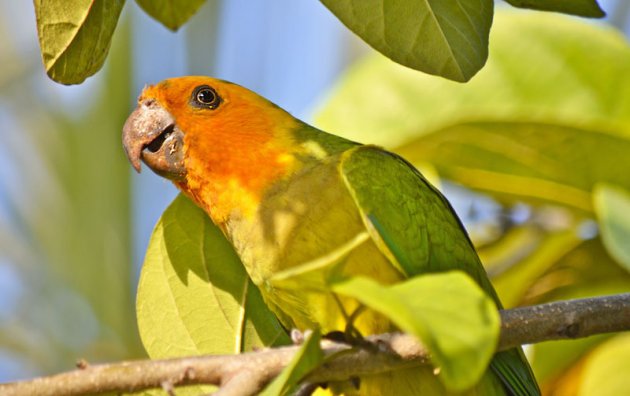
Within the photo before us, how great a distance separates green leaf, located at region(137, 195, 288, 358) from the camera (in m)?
2.35

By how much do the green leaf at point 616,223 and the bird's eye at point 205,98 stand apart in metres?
1.11

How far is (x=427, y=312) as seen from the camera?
133 centimetres

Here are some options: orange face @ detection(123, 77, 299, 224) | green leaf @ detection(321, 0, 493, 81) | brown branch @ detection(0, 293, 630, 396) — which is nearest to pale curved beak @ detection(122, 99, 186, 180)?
orange face @ detection(123, 77, 299, 224)

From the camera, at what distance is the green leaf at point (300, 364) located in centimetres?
152

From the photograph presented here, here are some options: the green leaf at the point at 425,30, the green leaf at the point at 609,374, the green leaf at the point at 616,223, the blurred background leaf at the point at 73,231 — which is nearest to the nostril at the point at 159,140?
the blurred background leaf at the point at 73,231

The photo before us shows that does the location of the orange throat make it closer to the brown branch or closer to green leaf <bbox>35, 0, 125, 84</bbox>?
green leaf <bbox>35, 0, 125, 84</bbox>

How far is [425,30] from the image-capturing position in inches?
77.2

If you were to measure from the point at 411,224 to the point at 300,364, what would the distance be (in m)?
0.97

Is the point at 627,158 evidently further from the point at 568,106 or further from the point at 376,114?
the point at 376,114

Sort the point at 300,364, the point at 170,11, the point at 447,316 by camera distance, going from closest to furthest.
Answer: the point at 447,316 < the point at 300,364 < the point at 170,11

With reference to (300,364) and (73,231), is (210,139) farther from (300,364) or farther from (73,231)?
(300,364)

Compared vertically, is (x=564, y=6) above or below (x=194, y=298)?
above

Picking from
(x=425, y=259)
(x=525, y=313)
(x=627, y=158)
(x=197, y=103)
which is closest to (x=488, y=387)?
(x=425, y=259)

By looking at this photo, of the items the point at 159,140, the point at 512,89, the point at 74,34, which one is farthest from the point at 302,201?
the point at 512,89
